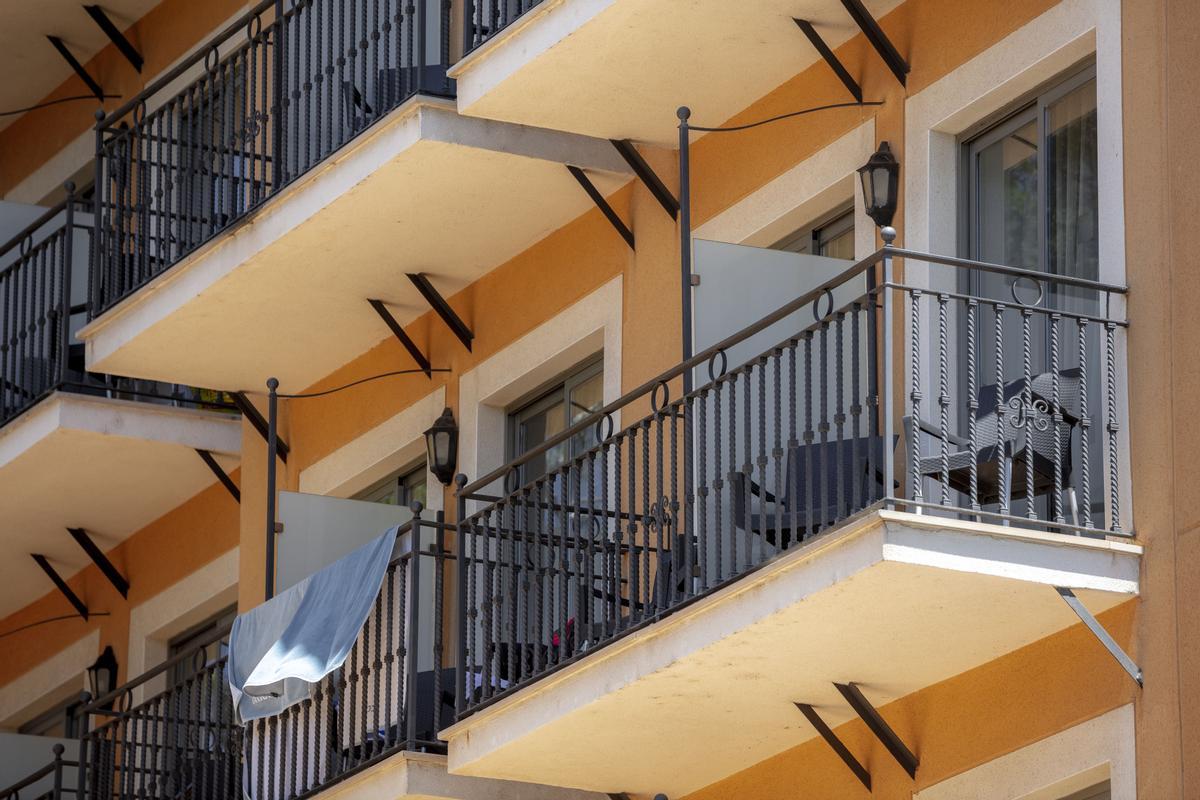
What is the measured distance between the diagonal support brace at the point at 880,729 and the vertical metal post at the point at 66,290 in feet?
23.6

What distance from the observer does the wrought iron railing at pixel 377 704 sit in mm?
13648

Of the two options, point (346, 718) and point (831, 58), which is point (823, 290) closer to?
point (831, 58)

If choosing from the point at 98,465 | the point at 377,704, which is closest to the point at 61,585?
the point at 98,465

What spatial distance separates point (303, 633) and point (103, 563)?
5424mm

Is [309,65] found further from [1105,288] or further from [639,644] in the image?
[1105,288]

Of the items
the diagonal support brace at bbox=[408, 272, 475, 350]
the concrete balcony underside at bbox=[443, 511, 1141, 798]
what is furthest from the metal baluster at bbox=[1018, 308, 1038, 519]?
the diagonal support brace at bbox=[408, 272, 475, 350]

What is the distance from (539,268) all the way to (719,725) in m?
3.69

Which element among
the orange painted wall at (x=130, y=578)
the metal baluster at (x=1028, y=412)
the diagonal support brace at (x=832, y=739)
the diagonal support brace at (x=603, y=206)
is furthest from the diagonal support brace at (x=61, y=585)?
the metal baluster at (x=1028, y=412)

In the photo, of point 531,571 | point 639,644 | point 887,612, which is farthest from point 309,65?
point 887,612

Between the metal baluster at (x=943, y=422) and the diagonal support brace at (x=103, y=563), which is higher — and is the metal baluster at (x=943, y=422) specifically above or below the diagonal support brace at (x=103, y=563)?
below

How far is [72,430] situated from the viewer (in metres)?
17.5

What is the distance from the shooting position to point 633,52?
523 inches

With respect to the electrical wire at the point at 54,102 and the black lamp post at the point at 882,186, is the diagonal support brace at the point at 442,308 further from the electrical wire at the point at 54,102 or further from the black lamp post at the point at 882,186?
the electrical wire at the point at 54,102

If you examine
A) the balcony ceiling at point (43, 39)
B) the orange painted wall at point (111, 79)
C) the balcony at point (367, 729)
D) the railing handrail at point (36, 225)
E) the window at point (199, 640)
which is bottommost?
the balcony at point (367, 729)
